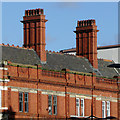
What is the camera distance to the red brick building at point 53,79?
7869 cm

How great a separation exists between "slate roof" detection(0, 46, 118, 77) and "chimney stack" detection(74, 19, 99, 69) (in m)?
1.05

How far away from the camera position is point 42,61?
3420 inches

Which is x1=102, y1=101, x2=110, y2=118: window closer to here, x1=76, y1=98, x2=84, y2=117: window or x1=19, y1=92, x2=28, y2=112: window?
x1=76, y1=98, x2=84, y2=117: window

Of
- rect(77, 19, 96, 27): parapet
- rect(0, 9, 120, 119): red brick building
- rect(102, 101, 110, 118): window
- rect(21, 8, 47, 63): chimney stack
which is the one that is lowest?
rect(102, 101, 110, 118): window

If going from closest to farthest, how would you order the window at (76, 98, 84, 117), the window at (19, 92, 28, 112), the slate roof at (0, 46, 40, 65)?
1. the window at (19, 92, 28, 112)
2. the slate roof at (0, 46, 40, 65)
3. the window at (76, 98, 84, 117)

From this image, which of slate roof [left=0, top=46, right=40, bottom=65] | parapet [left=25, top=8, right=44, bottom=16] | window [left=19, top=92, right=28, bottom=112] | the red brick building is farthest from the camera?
parapet [left=25, top=8, right=44, bottom=16]

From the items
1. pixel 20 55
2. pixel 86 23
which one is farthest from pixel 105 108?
pixel 20 55

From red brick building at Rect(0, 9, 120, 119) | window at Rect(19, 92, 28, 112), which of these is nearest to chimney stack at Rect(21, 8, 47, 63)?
red brick building at Rect(0, 9, 120, 119)

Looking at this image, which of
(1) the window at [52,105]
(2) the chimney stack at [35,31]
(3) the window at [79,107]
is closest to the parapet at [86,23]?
(2) the chimney stack at [35,31]

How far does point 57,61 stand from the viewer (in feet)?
296

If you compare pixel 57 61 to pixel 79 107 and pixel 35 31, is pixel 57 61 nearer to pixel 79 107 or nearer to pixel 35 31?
pixel 35 31

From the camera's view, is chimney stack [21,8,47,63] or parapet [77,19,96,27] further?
parapet [77,19,96,27]

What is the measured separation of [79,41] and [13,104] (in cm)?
2359

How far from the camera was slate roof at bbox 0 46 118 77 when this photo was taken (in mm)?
82875
